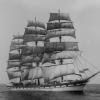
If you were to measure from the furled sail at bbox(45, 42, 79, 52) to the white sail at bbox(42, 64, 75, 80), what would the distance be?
4.56 metres

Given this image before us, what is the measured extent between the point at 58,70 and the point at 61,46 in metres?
6.58

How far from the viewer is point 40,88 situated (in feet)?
248

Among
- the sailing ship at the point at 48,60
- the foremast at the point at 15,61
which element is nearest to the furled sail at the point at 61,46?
the sailing ship at the point at 48,60

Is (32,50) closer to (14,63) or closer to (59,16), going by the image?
(14,63)

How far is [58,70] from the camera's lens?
2832 inches

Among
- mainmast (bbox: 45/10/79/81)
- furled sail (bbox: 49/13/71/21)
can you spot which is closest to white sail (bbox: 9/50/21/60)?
mainmast (bbox: 45/10/79/81)

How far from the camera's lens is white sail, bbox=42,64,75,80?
2786 inches

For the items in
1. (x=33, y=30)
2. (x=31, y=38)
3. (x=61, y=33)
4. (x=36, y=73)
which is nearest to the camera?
(x=61, y=33)

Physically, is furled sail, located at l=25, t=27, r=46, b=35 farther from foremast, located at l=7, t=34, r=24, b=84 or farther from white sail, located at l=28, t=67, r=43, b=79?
white sail, located at l=28, t=67, r=43, b=79

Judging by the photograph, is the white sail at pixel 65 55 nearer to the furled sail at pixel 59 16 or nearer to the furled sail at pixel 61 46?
the furled sail at pixel 61 46

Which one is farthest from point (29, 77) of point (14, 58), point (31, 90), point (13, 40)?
point (13, 40)

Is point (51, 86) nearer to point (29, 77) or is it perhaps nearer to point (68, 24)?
point (29, 77)

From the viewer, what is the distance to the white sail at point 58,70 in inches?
2786

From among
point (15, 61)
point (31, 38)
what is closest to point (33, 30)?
point (31, 38)
